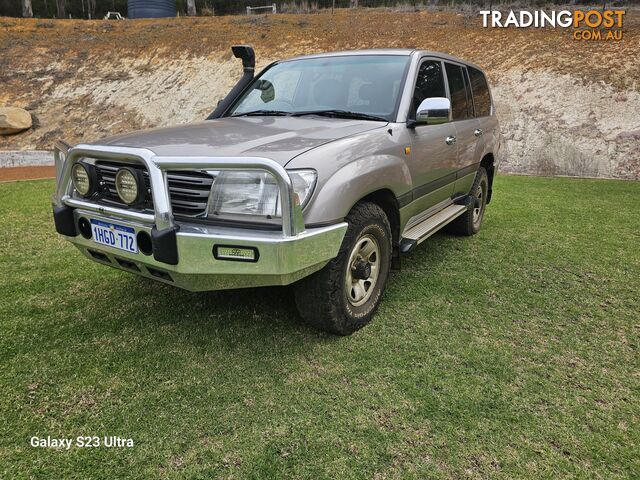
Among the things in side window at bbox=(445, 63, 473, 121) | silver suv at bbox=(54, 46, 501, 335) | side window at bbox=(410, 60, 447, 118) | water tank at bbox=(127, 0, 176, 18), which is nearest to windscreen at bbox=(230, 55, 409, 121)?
silver suv at bbox=(54, 46, 501, 335)

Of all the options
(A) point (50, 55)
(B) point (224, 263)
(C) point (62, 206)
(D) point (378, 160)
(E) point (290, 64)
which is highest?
(A) point (50, 55)

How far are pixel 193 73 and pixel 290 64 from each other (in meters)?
15.5

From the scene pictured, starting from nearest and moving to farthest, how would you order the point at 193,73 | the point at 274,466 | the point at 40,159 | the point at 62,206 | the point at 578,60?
the point at 274,466
the point at 62,206
the point at 40,159
the point at 578,60
the point at 193,73

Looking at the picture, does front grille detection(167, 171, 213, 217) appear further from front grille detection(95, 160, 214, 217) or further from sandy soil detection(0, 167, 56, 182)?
sandy soil detection(0, 167, 56, 182)

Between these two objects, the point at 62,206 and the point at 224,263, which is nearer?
the point at 224,263

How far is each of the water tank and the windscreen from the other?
81.3ft

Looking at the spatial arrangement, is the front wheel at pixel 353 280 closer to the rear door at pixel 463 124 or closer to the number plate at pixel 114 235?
the number plate at pixel 114 235

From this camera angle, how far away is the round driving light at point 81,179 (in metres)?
2.60

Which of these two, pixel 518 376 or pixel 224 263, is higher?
pixel 224 263

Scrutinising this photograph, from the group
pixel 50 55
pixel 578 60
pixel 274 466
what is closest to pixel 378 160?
pixel 274 466

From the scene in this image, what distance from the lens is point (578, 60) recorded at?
13844 mm

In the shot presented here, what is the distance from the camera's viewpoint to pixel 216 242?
7.17 feet

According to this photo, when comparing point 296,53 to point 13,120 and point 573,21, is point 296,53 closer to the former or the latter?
point 573,21

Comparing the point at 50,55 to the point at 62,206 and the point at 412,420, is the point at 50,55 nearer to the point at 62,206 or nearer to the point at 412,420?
the point at 62,206
